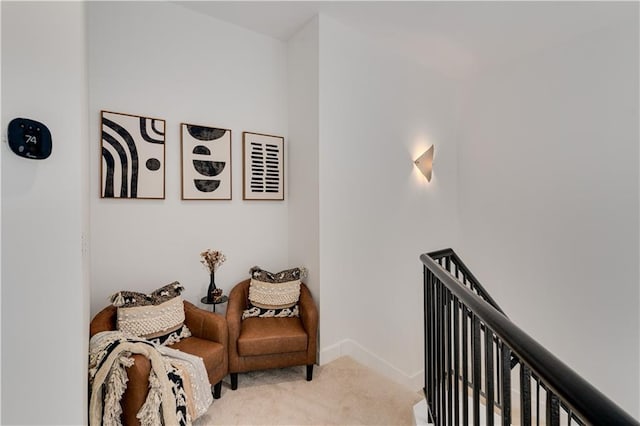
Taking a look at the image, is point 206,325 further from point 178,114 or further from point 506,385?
point 506,385

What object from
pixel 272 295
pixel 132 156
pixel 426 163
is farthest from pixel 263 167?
pixel 426 163

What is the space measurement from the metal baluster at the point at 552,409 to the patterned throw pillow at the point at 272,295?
213cm

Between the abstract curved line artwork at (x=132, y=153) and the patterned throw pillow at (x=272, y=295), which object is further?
the patterned throw pillow at (x=272, y=295)

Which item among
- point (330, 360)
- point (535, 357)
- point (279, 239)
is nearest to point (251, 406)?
point (330, 360)

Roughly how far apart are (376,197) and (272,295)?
1.42 metres

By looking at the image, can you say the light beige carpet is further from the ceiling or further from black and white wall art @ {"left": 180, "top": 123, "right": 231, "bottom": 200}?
the ceiling

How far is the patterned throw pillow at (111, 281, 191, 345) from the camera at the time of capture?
6.73ft

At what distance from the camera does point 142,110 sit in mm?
2467

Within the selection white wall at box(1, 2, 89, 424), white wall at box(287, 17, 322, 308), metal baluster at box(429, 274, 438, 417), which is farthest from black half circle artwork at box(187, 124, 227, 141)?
metal baluster at box(429, 274, 438, 417)

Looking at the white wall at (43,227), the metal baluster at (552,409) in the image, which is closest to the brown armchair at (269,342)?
Answer: the white wall at (43,227)

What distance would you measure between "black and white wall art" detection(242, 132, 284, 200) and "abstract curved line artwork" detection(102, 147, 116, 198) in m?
1.03

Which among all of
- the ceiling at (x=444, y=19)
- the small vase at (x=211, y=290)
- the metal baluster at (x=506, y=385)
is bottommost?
the small vase at (x=211, y=290)

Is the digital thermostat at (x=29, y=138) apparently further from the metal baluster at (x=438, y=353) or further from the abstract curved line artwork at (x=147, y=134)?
the metal baluster at (x=438, y=353)

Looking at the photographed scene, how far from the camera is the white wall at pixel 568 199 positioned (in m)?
2.76
